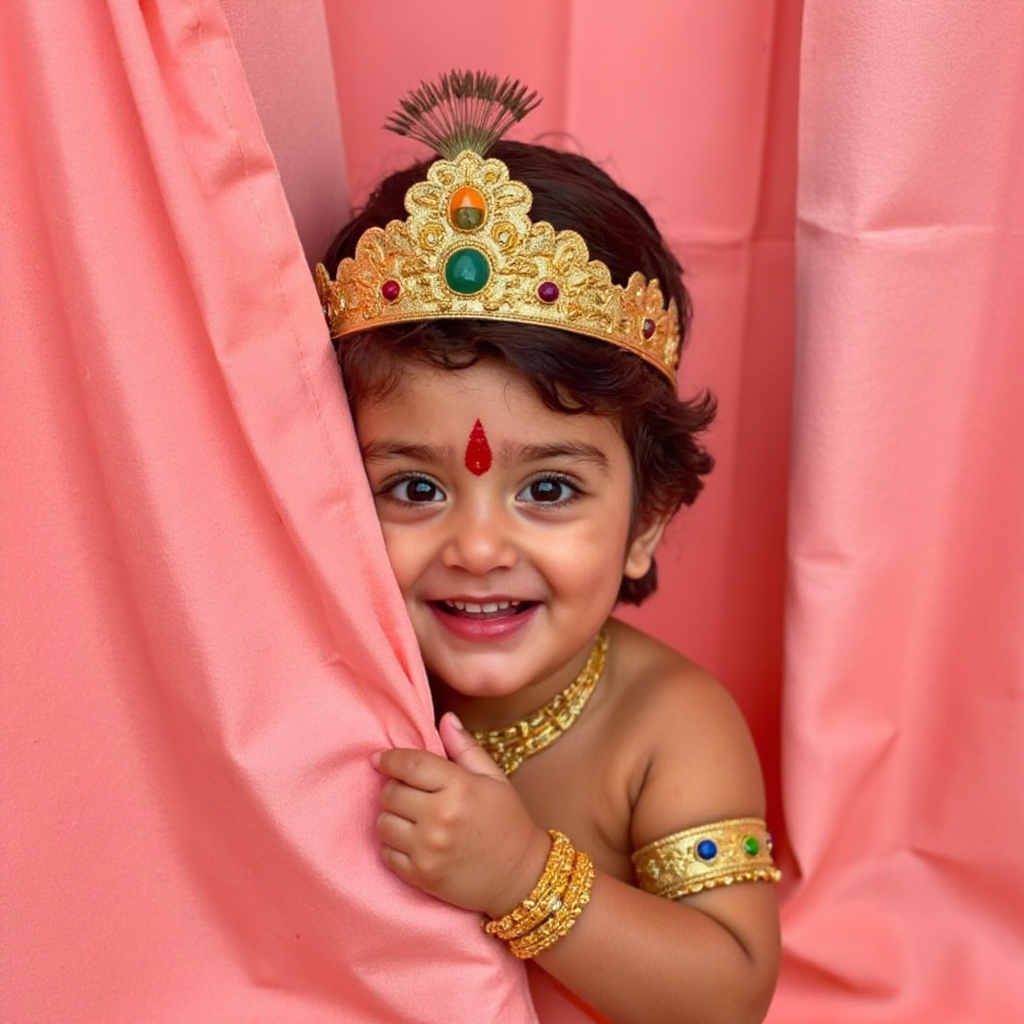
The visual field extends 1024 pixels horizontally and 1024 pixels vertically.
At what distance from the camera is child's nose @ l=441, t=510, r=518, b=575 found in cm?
105

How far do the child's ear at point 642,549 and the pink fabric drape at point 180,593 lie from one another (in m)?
0.36

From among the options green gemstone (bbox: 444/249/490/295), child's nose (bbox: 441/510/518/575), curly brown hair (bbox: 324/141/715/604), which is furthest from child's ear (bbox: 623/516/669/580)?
green gemstone (bbox: 444/249/490/295)

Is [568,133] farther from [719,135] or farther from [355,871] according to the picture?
[355,871]

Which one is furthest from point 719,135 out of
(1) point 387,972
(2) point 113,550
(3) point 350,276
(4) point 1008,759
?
(1) point 387,972

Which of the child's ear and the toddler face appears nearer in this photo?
the toddler face

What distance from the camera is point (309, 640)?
0.95 metres

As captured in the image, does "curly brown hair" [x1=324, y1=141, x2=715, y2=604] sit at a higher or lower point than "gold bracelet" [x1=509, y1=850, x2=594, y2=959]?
higher

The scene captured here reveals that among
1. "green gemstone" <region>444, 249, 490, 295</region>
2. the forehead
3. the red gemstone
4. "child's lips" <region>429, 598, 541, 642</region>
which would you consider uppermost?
"green gemstone" <region>444, 249, 490, 295</region>

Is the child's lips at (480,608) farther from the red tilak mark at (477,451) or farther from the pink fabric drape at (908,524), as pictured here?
the pink fabric drape at (908,524)

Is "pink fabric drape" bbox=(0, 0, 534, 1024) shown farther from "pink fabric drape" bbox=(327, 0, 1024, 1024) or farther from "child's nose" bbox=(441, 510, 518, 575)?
"pink fabric drape" bbox=(327, 0, 1024, 1024)

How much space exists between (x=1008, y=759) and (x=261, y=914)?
0.75m

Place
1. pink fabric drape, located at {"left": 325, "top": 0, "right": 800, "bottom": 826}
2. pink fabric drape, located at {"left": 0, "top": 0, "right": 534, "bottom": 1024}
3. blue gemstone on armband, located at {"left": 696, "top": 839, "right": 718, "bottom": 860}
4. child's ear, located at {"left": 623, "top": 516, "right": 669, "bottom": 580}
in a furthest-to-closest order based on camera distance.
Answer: pink fabric drape, located at {"left": 325, "top": 0, "right": 800, "bottom": 826} → child's ear, located at {"left": 623, "top": 516, "right": 669, "bottom": 580} → blue gemstone on armband, located at {"left": 696, "top": 839, "right": 718, "bottom": 860} → pink fabric drape, located at {"left": 0, "top": 0, "right": 534, "bottom": 1024}

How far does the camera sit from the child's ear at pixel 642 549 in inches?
50.4

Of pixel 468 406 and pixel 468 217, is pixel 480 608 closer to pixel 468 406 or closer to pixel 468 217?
pixel 468 406
